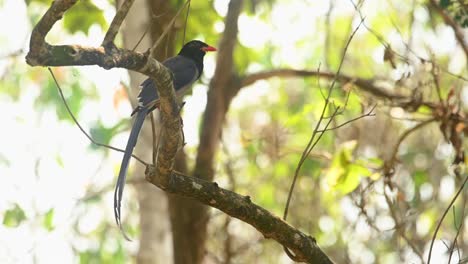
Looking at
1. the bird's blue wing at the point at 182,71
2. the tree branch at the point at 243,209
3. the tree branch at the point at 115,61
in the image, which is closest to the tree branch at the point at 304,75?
the bird's blue wing at the point at 182,71

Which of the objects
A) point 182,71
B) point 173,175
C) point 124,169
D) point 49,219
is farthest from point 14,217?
point 173,175

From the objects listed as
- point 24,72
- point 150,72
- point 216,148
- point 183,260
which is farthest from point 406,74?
point 24,72

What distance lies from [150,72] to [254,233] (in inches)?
207

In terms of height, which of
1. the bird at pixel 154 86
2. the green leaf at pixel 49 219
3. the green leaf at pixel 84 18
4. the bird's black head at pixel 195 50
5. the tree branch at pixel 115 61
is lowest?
the tree branch at pixel 115 61

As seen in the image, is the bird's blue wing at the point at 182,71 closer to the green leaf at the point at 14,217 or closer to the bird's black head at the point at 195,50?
the bird's black head at the point at 195,50

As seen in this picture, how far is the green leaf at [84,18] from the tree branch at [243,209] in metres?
2.47

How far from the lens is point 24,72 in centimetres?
848

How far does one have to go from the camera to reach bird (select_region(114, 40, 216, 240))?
2941mm

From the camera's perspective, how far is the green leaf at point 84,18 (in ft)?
Result: 16.9

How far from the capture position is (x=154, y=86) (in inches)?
135

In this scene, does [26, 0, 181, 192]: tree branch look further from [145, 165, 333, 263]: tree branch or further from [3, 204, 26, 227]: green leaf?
[3, 204, 26, 227]: green leaf

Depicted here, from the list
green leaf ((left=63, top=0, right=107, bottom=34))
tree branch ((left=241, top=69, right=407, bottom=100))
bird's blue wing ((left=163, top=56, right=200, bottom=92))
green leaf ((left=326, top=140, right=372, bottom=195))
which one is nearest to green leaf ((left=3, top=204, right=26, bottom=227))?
green leaf ((left=63, top=0, right=107, bottom=34))

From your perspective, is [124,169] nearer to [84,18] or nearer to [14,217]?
[84,18]

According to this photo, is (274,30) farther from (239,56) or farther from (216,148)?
(216,148)
